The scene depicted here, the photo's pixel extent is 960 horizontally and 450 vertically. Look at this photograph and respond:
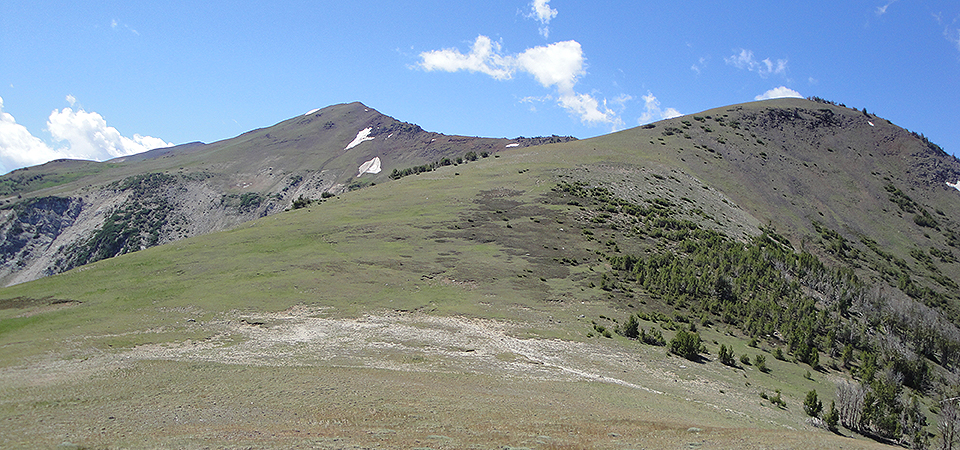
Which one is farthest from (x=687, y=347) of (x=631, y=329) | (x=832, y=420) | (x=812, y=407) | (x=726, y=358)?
(x=832, y=420)

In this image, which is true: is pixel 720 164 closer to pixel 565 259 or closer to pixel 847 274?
pixel 847 274

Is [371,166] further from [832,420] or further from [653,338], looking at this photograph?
[832,420]

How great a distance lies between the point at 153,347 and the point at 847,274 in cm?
6675

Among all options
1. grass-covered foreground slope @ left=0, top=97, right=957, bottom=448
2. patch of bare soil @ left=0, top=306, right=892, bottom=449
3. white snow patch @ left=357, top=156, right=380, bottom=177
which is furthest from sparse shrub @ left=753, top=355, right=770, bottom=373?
white snow patch @ left=357, top=156, right=380, bottom=177

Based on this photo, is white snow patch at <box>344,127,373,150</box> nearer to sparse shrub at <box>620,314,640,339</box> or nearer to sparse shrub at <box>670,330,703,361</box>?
sparse shrub at <box>620,314,640,339</box>

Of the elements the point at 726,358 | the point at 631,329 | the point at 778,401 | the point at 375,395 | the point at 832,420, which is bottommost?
the point at 778,401

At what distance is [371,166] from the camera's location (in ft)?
450

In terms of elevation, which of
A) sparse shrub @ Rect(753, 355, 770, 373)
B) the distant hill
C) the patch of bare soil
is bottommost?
sparse shrub @ Rect(753, 355, 770, 373)

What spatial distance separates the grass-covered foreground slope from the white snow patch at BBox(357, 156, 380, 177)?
210 ft

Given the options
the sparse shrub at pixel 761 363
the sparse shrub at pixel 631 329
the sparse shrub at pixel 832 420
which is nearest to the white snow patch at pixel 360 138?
the sparse shrub at pixel 631 329

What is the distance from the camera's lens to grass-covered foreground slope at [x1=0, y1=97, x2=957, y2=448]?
53.9ft

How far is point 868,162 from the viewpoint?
95750mm

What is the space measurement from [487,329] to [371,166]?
113225mm

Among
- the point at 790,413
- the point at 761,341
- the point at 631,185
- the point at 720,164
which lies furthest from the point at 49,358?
the point at 720,164
